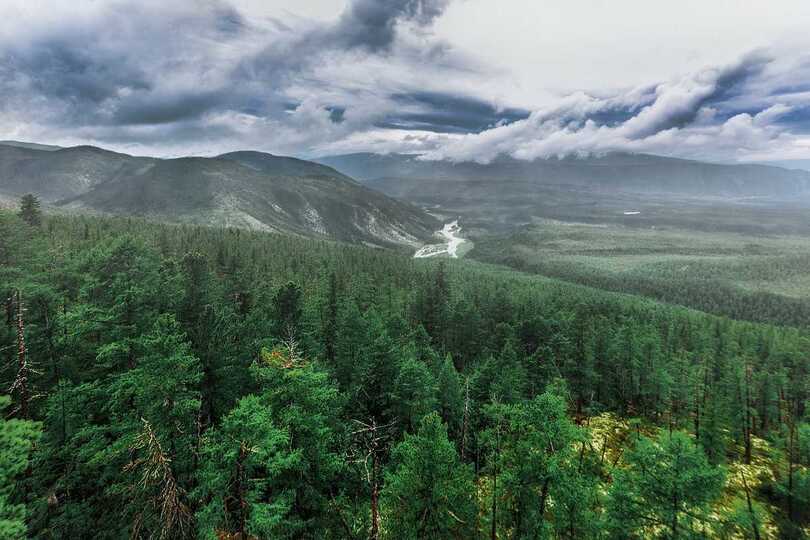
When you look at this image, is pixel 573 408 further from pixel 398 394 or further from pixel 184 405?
pixel 184 405

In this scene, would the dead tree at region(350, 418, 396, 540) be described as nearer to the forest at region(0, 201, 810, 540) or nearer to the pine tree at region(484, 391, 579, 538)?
the forest at region(0, 201, 810, 540)

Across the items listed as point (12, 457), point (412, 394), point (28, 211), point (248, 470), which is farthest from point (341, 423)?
point (28, 211)

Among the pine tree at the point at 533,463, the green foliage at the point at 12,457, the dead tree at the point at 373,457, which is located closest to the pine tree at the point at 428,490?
the pine tree at the point at 533,463

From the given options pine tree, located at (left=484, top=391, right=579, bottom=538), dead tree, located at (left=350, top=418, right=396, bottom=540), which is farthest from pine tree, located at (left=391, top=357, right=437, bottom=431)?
dead tree, located at (left=350, top=418, right=396, bottom=540)

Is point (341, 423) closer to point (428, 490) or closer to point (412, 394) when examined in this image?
point (412, 394)

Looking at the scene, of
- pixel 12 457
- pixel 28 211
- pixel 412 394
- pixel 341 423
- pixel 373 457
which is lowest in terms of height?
pixel 412 394

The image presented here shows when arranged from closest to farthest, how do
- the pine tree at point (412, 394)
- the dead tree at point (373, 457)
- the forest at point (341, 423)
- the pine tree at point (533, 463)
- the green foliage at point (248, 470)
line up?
1. the dead tree at point (373, 457)
2. the green foliage at point (248, 470)
3. the forest at point (341, 423)
4. the pine tree at point (533, 463)
5. the pine tree at point (412, 394)

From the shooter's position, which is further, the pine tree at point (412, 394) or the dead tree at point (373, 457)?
the pine tree at point (412, 394)

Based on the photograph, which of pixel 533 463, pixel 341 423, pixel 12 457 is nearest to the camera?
pixel 12 457

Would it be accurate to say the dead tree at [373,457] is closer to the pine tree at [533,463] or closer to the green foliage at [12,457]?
the green foliage at [12,457]
